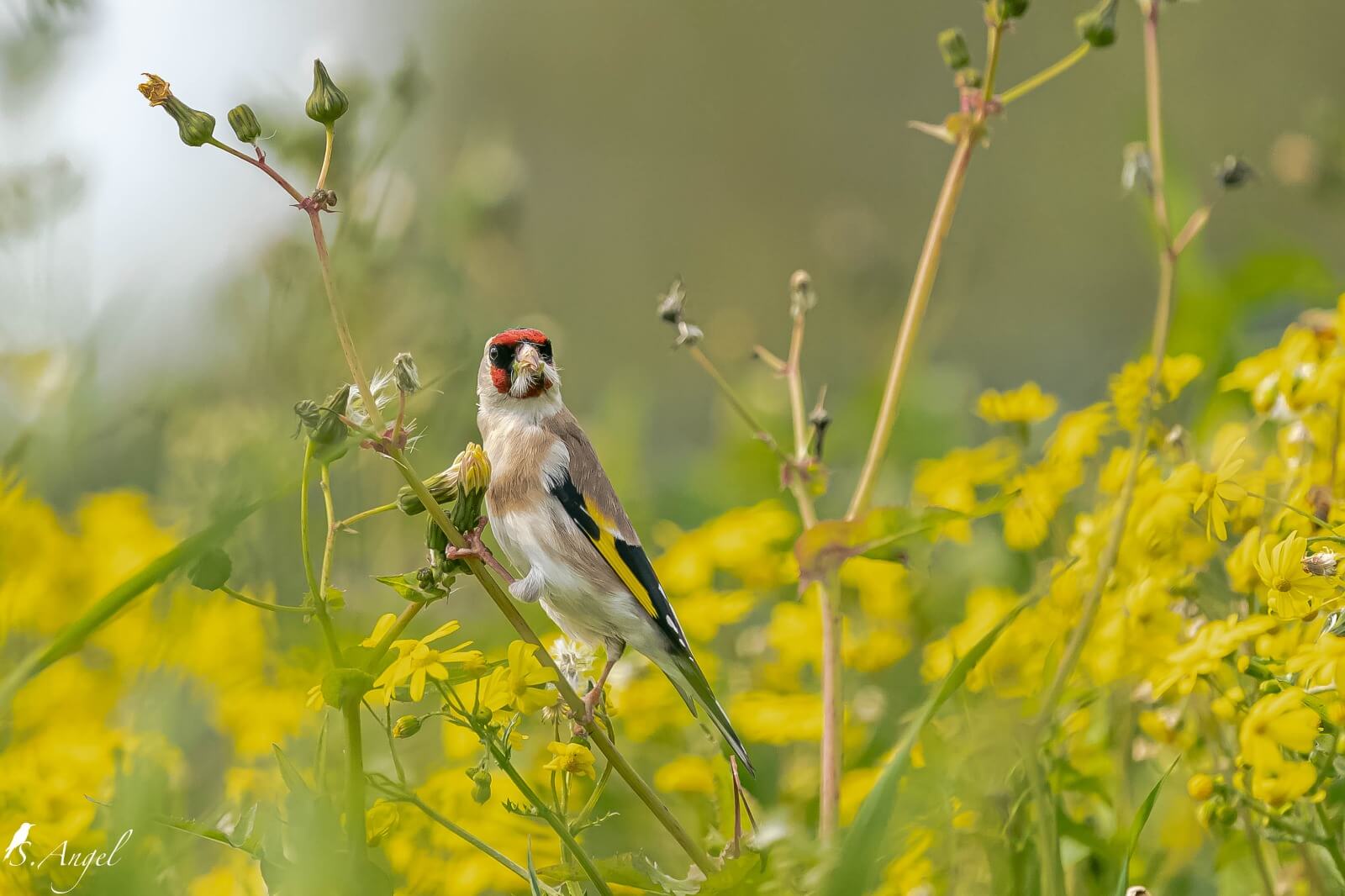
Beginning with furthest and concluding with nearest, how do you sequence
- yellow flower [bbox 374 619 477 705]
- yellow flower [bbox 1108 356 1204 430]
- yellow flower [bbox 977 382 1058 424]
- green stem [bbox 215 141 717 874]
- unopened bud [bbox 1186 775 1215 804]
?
yellow flower [bbox 977 382 1058 424] < yellow flower [bbox 1108 356 1204 430] < unopened bud [bbox 1186 775 1215 804] < yellow flower [bbox 374 619 477 705] < green stem [bbox 215 141 717 874]

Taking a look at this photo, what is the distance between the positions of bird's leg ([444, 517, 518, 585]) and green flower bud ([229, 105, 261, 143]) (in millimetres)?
280

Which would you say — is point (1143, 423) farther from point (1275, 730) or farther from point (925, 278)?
point (1275, 730)

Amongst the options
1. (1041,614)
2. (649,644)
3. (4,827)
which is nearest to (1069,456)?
(1041,614)

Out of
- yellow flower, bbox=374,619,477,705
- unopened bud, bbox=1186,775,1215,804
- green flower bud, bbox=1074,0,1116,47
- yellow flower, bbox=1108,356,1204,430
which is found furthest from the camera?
yellow flower, bbox=1108,356,1204,430

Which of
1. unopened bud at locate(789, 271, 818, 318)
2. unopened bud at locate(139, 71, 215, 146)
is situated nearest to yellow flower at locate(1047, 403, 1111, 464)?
unopened bud at locate(789, 271, 818, 318)

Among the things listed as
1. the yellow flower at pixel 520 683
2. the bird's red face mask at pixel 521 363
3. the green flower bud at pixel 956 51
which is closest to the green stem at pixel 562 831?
the yellow flower at pixel 520 683

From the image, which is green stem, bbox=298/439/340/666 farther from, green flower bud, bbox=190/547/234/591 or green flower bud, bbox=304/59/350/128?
green flower bud, bbox=304/59/350/128

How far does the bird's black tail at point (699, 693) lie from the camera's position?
0.89 m

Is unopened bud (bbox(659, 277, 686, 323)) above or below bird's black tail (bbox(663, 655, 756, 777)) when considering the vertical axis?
above

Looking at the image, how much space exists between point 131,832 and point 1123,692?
105cm

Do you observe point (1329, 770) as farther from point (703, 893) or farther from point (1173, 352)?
point (1173, 352)

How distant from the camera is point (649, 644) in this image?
0.96 meters

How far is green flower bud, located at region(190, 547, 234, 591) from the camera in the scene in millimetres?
784

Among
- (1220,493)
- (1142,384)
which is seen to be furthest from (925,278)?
(1142,384)
